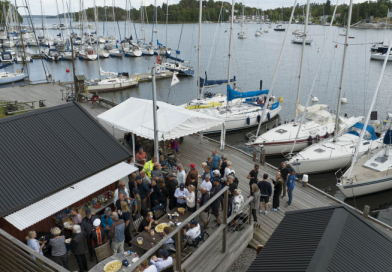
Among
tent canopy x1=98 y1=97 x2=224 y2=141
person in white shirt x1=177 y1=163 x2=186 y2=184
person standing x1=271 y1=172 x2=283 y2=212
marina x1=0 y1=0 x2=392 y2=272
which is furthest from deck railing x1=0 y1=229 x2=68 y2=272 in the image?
tent canopy x1=98 y1=97 x2=224 y2=141

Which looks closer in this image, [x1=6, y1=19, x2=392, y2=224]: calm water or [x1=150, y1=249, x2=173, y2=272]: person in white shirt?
[x1=150, y1=249, x2=173, y2=272]: person in white shirt

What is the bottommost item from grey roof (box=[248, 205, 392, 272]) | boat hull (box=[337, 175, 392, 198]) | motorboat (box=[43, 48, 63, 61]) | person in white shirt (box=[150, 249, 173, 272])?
boat hull (box=[337, 175, 392, 198])

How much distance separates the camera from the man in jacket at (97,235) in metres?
7.30

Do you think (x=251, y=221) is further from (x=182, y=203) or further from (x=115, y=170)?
(x=115, y=170)

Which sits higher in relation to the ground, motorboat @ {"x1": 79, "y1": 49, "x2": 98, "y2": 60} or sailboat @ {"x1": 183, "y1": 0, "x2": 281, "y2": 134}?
motorboat @ {"x1": 79, "y1": 49, "x2": 98, "y2": 60}

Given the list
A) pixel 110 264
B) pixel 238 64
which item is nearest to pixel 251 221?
pixel 110 264

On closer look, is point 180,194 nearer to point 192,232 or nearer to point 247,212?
point 192,232

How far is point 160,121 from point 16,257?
28.2 ft

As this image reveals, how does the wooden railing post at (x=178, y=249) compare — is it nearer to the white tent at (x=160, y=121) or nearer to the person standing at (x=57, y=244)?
the person standing at (x=57, y=244)

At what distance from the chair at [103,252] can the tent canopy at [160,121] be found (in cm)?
559

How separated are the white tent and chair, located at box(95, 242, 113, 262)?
5.65 m

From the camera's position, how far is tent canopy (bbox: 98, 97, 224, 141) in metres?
12.6

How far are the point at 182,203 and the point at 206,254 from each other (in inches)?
62.7

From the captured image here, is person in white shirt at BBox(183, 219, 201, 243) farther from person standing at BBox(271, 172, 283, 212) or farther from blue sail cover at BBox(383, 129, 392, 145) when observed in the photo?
blue sail cover at BBox(383, 129, 392, 145)
